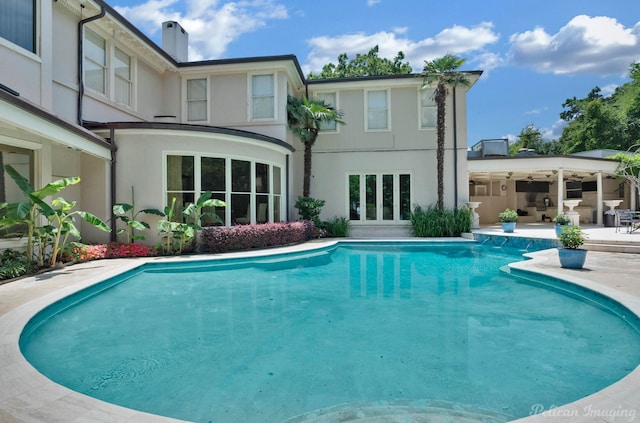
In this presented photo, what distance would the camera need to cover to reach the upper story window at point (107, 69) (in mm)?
10930

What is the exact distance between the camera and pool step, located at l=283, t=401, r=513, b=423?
8.75ft

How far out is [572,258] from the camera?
7.67 m

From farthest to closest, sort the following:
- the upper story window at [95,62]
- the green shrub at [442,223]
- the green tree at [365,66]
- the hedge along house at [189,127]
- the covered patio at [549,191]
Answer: the green tree at [365,66]
the covered patio at [549,191]
the green shrub at [442,223]
the upper story window at [95,62]
the hedge along house at [189,127]

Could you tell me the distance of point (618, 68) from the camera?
47031 mm

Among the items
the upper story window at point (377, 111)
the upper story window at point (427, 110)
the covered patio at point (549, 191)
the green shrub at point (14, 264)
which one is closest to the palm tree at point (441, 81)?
the upper story window at point (427, 110)

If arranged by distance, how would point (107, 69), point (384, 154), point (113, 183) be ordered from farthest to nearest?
point (384, 154) → point (107, 69) → point (113, 183)

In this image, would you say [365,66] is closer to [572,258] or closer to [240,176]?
[240,176]

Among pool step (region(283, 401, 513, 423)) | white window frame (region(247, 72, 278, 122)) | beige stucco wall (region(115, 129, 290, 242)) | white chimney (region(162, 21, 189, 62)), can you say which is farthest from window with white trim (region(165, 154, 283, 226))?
pool step (region(283, 401, 513, 423))

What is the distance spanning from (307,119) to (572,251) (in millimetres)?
10485

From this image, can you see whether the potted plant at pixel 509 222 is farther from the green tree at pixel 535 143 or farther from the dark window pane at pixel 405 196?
the green tree at pixel 535 143

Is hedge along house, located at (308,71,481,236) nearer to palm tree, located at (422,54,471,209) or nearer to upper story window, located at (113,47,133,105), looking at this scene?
palm tree, located at (422,54,471,209)

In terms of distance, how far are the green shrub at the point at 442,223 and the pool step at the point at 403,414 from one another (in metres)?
12.9

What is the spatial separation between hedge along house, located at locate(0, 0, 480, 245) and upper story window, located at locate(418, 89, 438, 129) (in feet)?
0.29

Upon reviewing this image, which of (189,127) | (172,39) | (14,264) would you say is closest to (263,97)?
(189,127)
